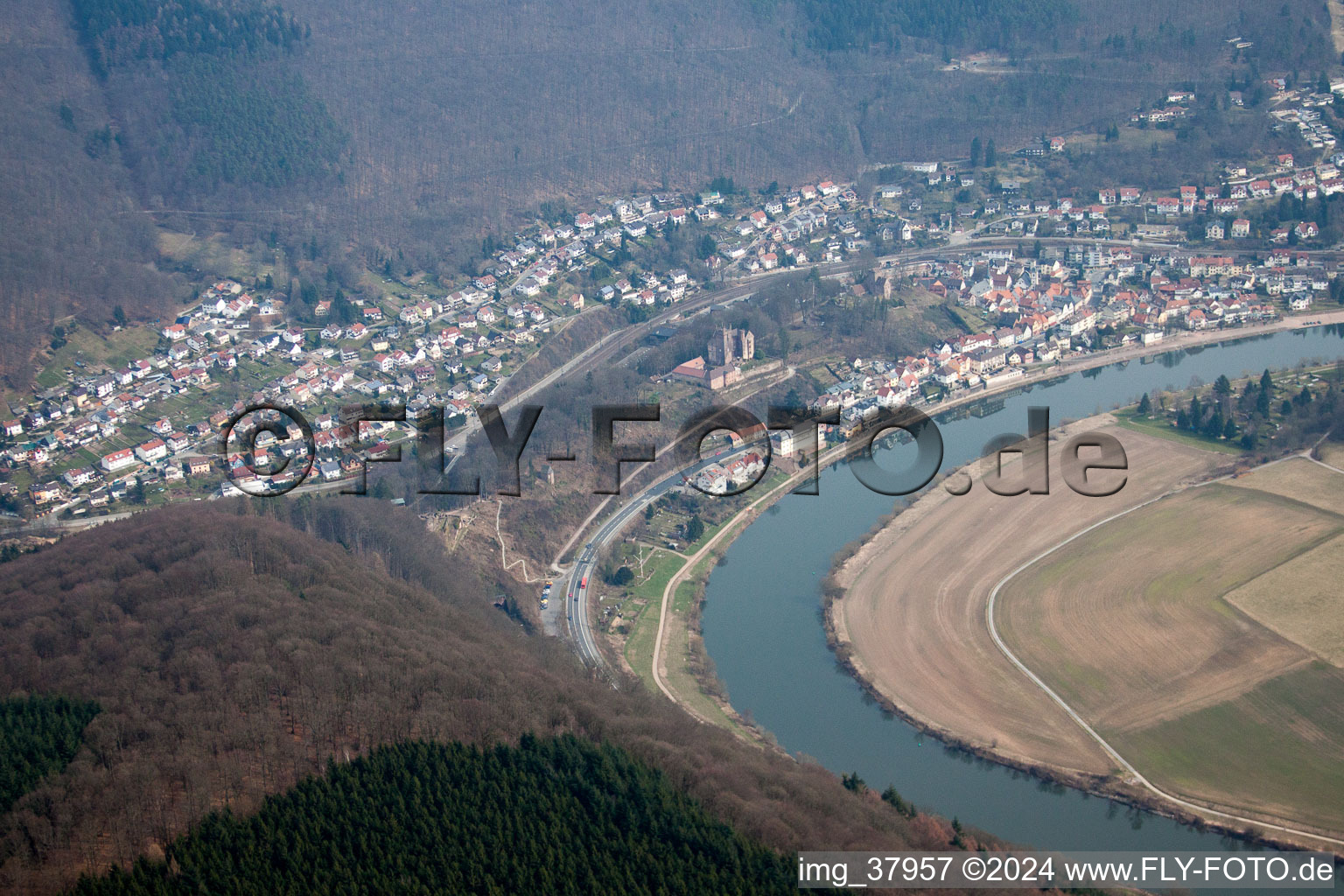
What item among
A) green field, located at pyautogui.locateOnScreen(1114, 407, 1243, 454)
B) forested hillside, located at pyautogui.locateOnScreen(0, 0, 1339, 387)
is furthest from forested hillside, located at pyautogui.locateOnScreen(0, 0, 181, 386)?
green field, located at pyautogui.locateOnScreen(1114, 407, 1243, 454)

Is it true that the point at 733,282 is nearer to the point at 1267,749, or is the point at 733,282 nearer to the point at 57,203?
the point at 57,203

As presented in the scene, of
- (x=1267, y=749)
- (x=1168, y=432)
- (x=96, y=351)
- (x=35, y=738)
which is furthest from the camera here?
(x=96, y=351)

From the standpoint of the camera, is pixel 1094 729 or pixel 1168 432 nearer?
pixel 1094 729

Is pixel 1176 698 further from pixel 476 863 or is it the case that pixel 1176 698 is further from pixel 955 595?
pixel 476 863

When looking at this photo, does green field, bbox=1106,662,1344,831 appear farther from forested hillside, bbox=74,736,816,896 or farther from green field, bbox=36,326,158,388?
green field, bbox=36,326,158,388

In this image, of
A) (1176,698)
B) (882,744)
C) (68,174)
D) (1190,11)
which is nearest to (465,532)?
(882,744)

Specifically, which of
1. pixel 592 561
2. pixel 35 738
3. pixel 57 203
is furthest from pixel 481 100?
pixel 35 738
